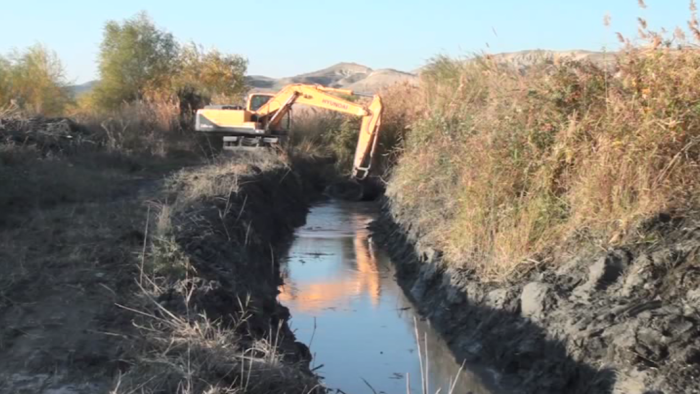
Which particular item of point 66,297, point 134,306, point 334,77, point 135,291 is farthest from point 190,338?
point 334,77

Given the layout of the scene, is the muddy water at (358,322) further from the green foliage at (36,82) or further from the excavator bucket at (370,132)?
the green foliage at (36,82)

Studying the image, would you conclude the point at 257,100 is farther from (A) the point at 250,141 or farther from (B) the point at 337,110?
(B) the point at 337,110

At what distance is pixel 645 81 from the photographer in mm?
8867

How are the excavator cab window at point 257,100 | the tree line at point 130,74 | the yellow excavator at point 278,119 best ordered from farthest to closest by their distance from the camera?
the tree line at point 130,74 → the excavator cab window at point 257,100 → the yellow excavator at point 278,119

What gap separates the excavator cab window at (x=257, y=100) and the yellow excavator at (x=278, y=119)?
100 mm

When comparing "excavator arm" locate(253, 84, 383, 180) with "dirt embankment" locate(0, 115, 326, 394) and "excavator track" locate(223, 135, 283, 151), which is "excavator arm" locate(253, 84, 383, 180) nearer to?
"excavator track" locate(223, 135, 283, 151)

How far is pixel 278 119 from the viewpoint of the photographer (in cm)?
2353

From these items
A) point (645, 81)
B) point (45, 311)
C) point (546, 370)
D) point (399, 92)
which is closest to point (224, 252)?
point (45, 311)

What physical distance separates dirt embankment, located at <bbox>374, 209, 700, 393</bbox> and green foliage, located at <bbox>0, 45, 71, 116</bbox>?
2673cm

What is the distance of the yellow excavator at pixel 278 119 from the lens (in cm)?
2189

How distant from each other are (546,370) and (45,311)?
165 inches

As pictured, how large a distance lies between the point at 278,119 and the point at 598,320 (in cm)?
1726

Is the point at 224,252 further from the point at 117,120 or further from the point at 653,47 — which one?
the point at 117,120

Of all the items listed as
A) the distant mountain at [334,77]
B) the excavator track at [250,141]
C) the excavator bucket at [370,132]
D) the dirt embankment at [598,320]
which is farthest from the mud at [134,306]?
the distant mountain at [334,77]
